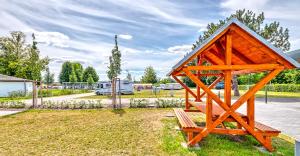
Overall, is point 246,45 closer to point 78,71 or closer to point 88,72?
point 88,72

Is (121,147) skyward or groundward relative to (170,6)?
groundward

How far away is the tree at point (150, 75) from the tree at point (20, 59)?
3202 centimetres

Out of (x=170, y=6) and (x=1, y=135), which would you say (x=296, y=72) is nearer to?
(x=170, y=6)

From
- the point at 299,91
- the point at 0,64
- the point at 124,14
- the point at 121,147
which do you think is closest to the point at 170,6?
the point at 124,14

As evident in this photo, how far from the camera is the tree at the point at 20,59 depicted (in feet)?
121

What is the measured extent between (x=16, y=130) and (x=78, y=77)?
2977 inches

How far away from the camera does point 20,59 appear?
41969 mm

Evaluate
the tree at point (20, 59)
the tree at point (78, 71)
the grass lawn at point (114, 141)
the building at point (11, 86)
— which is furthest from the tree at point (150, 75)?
the grass lawn at point (114, 141)

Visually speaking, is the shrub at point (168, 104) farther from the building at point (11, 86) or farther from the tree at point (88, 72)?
the tree at point (88, 72)

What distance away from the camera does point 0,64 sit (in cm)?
4153

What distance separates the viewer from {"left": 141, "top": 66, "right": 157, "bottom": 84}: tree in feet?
213

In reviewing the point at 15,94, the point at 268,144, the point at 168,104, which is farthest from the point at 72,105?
the point at 15,94

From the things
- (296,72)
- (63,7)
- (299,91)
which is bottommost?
(299,91)

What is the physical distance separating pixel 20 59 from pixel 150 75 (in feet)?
112
